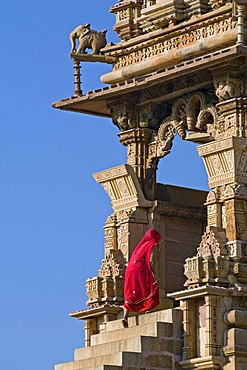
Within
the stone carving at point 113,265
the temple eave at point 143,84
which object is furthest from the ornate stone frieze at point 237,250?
the temple eave at point 143,84

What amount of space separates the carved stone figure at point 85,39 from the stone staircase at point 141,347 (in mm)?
6257

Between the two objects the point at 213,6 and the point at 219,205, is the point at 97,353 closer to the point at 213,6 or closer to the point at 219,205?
the point at 219,205

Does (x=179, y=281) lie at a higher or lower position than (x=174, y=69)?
lower

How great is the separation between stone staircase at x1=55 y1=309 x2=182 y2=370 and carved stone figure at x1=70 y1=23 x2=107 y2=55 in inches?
246

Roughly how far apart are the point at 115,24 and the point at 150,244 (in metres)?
5.40

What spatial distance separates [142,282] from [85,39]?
580 centimetres

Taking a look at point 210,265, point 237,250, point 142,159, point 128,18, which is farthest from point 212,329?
point 128,18

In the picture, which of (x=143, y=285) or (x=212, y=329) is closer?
(x=212, y=329)

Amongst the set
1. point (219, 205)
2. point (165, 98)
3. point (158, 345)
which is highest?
point (165, 98)

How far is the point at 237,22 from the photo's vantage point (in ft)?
130

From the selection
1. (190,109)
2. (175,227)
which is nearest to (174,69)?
(190,109)

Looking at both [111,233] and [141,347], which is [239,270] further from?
[111,233]

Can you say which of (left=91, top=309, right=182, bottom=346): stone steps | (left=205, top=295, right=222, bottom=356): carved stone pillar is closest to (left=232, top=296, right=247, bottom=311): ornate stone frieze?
(left=205, top=295, right=222, bottom=356): carved stone pillar

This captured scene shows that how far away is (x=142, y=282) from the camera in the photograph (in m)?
39.9
